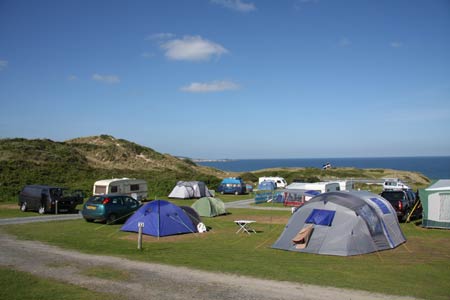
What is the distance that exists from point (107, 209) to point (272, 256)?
36.0ft

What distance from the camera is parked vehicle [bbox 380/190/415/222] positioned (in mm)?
23156

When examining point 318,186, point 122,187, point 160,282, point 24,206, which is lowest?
point 24,206

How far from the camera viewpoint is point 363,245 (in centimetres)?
1441

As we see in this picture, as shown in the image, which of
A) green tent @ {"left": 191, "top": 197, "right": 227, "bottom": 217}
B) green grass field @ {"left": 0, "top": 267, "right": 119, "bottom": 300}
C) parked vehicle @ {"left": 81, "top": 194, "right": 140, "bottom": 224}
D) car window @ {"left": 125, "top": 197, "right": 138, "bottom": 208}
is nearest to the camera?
green grass field @ {"left": 0, "top": 267, "right": 119, "bottom": 300}

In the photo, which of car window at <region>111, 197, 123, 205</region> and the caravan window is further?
the caravan window

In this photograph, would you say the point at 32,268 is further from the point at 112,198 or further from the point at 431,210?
the point at 431,210

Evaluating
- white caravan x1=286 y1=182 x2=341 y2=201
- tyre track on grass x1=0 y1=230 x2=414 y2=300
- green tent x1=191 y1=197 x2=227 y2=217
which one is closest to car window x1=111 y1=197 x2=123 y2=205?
green tent x1=191 y1=197 x2=227 y2=217

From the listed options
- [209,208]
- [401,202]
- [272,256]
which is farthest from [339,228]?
[209,208]

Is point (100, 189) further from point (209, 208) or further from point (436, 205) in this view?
point (436, 205)

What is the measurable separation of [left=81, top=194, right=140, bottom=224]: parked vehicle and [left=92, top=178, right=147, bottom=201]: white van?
9385mm

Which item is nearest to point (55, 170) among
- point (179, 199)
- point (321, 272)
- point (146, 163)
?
point (179, 199)

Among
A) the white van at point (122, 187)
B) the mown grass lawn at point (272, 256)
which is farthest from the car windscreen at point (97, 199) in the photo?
the white van at point (122, 187)

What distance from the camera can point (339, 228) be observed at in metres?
14.6

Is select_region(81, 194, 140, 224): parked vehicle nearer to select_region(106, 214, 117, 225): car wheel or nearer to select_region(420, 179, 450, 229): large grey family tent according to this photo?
select_region(106, 214, 117, 225): car wheel
